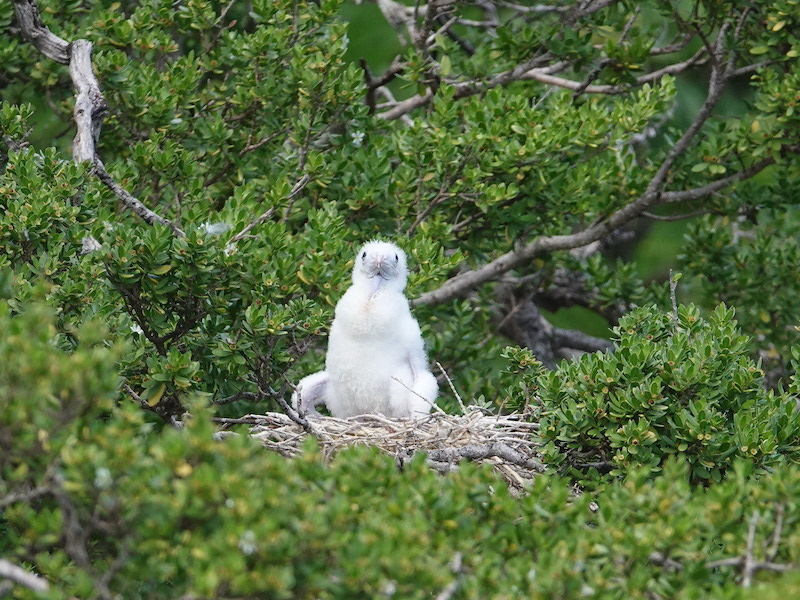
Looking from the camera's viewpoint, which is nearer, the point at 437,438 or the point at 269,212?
the point at 437,438

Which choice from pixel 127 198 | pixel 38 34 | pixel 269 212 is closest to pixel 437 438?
pixel 269 212

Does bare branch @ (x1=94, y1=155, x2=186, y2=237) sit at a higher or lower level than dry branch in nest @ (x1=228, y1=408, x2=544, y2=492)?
higher

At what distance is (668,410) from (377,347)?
1597mm

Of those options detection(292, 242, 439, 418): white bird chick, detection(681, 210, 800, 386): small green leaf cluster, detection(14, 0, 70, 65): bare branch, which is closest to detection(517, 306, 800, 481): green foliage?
detection(292, 242, 439, 418): white bird chick

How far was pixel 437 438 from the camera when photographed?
17.1 ft

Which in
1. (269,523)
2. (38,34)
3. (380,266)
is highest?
(38,34)

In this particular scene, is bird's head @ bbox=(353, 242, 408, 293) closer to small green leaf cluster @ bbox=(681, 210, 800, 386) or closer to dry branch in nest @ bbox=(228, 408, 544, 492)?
dry branch in nest @ bbox=(228, 408, 544, 492)

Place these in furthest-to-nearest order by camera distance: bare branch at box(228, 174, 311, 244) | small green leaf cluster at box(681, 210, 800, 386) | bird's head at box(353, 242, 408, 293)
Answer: small green leaf cluster at box(681, 210, 800, 386) < bird's head at box(353, 242, 408, 293) < bare branch at box(228, 174, 311, 244)

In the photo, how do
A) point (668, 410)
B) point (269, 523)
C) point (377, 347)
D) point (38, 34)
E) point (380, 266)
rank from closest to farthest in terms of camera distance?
point (269, 523), point (668, 410), point (380, 266), point (377, 347), point (38, 34)

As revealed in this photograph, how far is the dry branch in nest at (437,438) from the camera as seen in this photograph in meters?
5.06

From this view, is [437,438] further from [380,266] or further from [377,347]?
[380,266]

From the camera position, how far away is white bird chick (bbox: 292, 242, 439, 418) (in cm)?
581

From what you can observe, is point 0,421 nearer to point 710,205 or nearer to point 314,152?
point 314,152

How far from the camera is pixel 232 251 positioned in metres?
5.14
